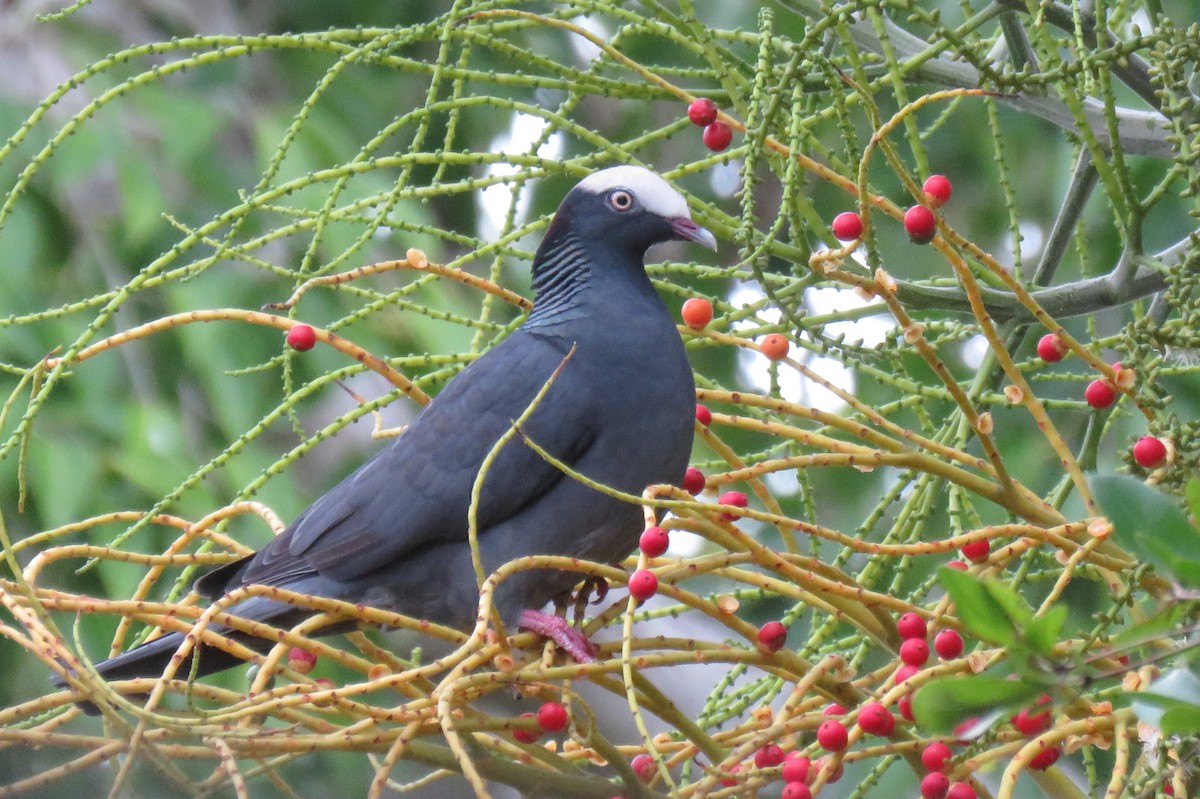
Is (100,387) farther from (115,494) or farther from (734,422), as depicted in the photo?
(734,422)

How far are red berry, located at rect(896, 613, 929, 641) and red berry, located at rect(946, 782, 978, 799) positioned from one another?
0.37 feet

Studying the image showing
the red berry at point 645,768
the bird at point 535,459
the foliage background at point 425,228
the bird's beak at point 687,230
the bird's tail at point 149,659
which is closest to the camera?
the foliage background at point 425,228

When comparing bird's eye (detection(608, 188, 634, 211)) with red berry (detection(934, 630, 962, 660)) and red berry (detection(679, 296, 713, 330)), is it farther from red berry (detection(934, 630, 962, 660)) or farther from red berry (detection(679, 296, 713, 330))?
red berry (detection(934, 630, 962, 660))

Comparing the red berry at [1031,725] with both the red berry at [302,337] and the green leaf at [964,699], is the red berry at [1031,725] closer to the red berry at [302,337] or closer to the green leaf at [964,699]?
the green leaf at [964,699]

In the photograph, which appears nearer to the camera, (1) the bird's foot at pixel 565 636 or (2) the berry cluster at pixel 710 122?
(2) the berry cluster at pixel 710 122

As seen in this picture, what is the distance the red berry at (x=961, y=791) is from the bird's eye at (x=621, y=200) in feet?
2.61

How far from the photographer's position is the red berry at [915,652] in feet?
3.11

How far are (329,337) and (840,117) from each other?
40cm

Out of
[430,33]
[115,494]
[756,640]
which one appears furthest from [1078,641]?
[115,494]

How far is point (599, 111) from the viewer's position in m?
4.41

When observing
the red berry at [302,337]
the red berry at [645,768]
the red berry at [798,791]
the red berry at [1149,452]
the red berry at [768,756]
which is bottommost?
the red berry at [645,768]

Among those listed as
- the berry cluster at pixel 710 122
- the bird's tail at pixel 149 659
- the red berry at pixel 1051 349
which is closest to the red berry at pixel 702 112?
the berry cluster at pixel 710 122

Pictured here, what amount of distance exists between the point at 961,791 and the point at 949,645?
0.10 meters

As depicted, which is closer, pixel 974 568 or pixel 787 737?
pixel 974 568
